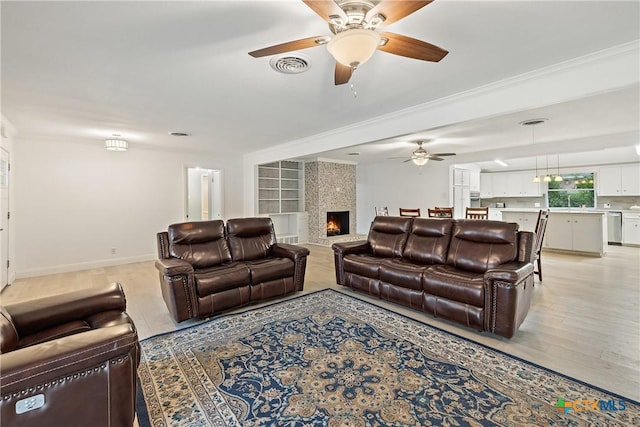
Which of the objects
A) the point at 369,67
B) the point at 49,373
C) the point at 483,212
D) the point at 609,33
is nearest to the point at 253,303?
the point at 49,373

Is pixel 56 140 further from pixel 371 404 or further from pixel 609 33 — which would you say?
pixel 609 33

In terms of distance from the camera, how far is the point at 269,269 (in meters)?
3.57

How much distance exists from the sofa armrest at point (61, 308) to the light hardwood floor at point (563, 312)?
0.79m

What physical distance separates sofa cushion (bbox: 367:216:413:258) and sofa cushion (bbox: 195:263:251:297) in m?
1.86

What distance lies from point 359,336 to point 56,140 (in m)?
6.02

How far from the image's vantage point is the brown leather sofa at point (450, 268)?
2.67 meters

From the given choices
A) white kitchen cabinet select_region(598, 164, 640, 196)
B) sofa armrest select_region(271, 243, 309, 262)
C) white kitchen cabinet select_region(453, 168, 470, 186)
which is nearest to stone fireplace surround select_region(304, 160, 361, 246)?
white kitchen cabinet select_region(453, 168, 470, 186)

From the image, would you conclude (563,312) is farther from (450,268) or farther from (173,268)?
(173,268)

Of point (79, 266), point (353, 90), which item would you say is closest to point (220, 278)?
point (353, 90)

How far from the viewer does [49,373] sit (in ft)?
4.10

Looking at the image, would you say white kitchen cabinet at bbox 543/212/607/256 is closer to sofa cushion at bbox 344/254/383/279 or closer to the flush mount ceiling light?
sofa cushion at bbox 344/254/383/279

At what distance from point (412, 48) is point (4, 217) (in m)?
5.77

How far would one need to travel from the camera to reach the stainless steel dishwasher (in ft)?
25.5

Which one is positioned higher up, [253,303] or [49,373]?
[49,373]
